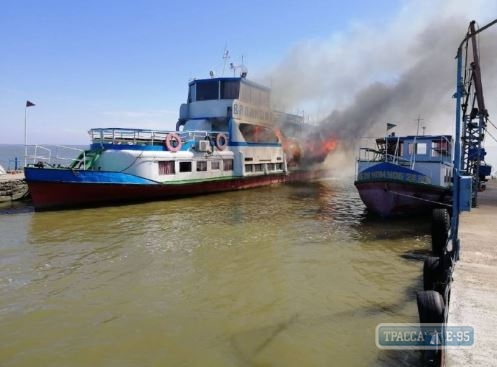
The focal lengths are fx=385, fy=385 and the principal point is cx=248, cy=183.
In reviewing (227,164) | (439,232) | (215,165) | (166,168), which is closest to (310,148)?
(227,164)

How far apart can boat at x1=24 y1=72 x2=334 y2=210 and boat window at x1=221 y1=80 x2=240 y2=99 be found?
0.08 metres

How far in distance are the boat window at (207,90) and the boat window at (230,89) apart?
0.56 meters

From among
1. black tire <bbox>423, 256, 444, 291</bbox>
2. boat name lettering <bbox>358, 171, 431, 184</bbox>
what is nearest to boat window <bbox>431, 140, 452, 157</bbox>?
boat name lettering <bbox>358, 171, 431, 184</bbox>

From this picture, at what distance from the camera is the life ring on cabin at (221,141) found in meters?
27.6

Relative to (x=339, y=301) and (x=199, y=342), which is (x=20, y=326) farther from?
(x=339, y=301)

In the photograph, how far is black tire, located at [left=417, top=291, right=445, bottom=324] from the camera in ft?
18.4

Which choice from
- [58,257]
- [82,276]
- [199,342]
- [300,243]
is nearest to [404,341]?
[199,342]

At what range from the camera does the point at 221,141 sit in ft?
91.2

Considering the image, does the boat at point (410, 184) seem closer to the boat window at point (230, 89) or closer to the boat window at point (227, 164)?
the boat window at point (227, 164)

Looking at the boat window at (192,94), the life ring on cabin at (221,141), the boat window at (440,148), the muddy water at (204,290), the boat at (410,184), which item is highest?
the boat window at (192,94)

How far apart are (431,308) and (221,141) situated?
2316 centimetres

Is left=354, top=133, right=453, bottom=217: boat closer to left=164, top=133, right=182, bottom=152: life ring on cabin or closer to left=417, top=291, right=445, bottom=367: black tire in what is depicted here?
left=164, top=133, right=182, bottom=152: life ring on cabin

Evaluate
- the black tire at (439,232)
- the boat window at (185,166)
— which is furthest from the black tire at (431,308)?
the boat window at (185,166)

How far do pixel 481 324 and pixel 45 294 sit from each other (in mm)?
8677
